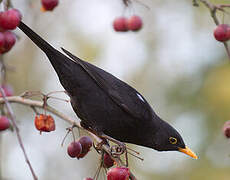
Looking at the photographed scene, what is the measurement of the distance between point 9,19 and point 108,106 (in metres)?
1.38

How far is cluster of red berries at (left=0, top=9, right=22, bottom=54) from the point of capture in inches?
132

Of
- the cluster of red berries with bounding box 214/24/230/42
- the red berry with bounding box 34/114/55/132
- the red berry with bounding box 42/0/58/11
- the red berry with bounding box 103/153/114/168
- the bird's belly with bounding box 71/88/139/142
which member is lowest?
the bird's belly with bounding box 71/88/139/142

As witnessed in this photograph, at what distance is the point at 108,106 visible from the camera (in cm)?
434

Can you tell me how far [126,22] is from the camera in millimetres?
4855

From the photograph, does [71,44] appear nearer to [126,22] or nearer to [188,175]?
[188,175]

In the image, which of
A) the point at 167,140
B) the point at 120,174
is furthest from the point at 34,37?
the point at 167,140

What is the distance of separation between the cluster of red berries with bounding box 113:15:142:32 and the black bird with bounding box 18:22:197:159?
0.65 m

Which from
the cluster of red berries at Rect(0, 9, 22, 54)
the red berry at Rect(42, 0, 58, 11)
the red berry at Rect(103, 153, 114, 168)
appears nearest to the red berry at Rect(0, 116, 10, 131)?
the cluster of red berries at Rect(0, 9, 22, 54)

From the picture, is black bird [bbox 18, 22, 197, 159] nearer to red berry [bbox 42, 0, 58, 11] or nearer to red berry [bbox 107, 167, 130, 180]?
red berry [bbox 42, 0, 58, 11]

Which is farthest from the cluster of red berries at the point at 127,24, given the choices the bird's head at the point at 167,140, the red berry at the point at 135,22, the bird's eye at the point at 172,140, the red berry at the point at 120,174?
the red berry at the point at 120,174

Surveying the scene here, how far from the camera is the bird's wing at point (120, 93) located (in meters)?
4.31

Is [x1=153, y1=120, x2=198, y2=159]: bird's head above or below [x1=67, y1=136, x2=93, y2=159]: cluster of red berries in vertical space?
below

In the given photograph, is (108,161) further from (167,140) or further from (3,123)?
(167,140)

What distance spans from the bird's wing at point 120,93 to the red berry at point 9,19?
3.18 feet
